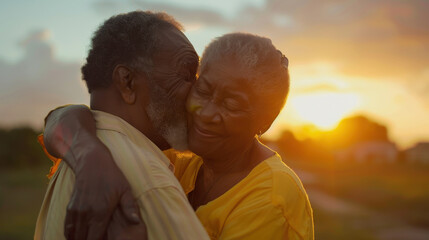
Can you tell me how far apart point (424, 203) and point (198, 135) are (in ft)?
79.4

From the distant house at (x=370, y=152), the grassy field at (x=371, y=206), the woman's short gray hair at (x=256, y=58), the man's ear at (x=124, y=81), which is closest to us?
the man's ear at (x=124, y=81)

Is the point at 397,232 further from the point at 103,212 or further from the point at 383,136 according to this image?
the point at 383,136

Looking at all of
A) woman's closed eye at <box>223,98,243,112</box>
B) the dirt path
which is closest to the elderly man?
woman's closed eye at <box>223,98,243,112</box>

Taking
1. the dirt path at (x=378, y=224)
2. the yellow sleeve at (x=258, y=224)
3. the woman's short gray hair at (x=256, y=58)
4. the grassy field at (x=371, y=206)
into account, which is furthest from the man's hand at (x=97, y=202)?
the dirt path at (x=378, y=224)

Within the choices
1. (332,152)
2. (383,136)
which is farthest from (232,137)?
(383,136)

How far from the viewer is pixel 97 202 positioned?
1979 mm

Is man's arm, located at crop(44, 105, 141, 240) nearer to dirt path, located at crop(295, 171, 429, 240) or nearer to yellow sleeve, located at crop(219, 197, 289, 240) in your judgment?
yellow sleeve, located at crop(219, 197, 289, 240)

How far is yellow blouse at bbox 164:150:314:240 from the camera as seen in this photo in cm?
259

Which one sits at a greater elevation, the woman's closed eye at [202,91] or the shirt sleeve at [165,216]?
the woman's closed eye at [202,91]

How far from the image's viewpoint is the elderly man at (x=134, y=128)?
2020 mm

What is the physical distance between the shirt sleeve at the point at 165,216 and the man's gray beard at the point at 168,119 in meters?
0.63

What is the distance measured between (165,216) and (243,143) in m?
1.11

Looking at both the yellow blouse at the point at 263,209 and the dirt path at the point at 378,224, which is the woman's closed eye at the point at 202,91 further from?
the dirt path at the point at 378,224

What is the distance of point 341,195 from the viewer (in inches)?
1152
